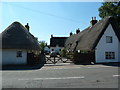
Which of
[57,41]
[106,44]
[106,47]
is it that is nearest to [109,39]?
[106,44]

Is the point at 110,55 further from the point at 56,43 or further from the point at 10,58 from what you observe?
the point at 56,43

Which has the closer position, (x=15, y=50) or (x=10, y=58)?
(x=10, y=58)

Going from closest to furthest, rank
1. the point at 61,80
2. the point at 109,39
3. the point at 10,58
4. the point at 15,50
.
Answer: the point at 61,80
the point at 10,58
the point at 15,50
the point at 109,39

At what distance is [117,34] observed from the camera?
25594mm

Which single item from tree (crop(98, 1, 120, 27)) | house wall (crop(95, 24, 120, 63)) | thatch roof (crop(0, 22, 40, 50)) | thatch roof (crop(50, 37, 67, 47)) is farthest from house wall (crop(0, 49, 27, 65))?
thatch roof (crop(50, 37, 67, 47))

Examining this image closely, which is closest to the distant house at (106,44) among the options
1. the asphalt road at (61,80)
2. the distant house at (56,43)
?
the asphalt road at (61,80)

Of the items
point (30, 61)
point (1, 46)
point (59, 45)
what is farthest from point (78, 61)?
point (59, 45)

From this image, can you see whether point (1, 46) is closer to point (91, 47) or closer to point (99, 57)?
point (91, 47)

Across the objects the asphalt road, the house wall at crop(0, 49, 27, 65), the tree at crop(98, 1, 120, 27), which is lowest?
the asphalt road

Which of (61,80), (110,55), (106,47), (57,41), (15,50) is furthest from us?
(57,41)

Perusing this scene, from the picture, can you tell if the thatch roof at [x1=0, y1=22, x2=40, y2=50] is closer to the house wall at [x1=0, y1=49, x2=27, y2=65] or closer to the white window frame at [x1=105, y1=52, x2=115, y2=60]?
the house wall at [x1=0, y1=49, x2=27, y2=65]

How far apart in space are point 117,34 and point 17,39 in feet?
54.9

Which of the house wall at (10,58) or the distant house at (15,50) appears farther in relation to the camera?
the house wall at (10,58)

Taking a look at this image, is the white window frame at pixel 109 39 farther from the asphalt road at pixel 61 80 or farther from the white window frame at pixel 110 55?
the asphalt road at pixel 61 80
